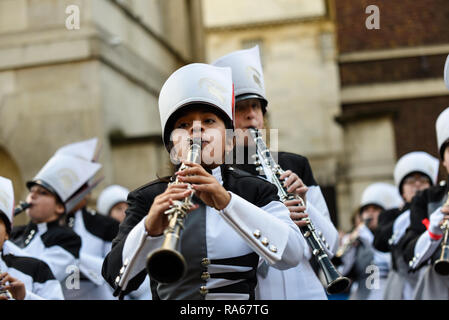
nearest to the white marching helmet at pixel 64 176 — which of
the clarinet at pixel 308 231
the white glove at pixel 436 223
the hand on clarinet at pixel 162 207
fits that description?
the clarinet at pixel 308 231

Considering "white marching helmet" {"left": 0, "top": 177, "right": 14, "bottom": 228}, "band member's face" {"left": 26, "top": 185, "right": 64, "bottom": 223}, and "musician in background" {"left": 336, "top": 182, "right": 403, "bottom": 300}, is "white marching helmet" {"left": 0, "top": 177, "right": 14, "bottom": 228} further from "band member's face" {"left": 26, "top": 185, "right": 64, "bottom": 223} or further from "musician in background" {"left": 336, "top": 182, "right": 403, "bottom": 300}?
"musician in background" {"left": 336, "top": 182, "right": 403, "bottom": 300}

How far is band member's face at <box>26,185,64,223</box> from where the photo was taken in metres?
6.39

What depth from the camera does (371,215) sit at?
9.80m

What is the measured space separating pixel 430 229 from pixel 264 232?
2.30 metres

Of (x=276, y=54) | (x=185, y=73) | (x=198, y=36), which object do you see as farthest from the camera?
(x=276, y=54)

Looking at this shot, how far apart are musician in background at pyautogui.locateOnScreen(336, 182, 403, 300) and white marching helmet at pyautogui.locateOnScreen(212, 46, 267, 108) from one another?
4.46 m

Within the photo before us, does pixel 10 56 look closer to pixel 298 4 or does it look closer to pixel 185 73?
pixel 185 73

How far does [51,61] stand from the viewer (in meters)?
11.5

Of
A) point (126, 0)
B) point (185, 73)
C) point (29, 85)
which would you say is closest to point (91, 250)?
point (185, 73)

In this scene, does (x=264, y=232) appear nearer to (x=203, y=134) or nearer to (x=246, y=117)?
(x=203, y=134)

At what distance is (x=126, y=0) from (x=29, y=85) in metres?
3.35

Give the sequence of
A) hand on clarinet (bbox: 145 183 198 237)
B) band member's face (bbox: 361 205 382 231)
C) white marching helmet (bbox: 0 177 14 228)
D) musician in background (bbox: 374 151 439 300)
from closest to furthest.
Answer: hand on clarinet (bbox: 145 183 198 237), white marching helmet (bbox: 0 177 14 228), musician in background (bbox: 374 151 439 300), band member's face (bbox: 361 205 382 231)

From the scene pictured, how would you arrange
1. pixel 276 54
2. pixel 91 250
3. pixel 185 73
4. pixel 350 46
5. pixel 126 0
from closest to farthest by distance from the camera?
1. pixel 185 73
2. pixel 91 250
3. pixel 126 0
4. pixel 350 46
5. pixel 276 54

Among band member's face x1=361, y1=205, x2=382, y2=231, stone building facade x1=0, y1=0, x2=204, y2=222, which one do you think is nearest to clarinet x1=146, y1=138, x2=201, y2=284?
band member's face x1=361, y1=205, x2=382, y2=231
